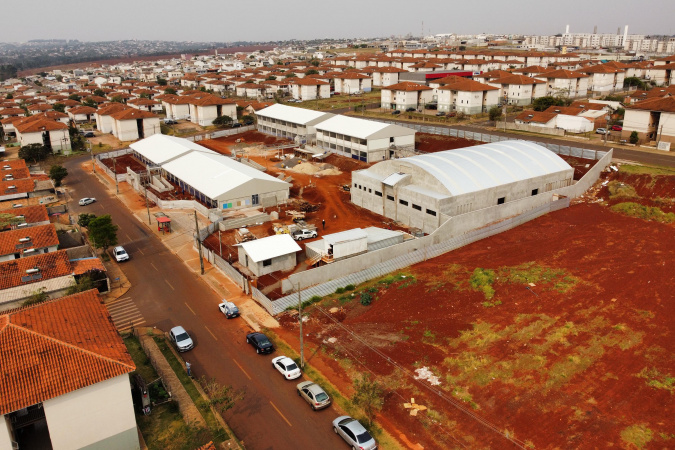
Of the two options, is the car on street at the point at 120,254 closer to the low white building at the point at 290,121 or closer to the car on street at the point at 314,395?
the car on street at the point at 314,395

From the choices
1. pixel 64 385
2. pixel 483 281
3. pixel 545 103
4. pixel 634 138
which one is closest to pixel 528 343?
pixel 483 281

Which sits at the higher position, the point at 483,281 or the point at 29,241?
the point at 29,241

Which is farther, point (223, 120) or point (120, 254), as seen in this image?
point (223, 120)

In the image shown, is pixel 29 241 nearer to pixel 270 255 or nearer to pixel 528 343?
pixel 270 255

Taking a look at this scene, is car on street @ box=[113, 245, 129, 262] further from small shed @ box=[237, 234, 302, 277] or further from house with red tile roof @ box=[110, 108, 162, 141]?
house with red tile roof @ box=[110, 108, 162, 141]

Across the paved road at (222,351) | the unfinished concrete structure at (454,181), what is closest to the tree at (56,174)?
the paved road at (222,351)

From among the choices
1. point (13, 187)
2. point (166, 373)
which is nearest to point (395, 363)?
point (166, 373)

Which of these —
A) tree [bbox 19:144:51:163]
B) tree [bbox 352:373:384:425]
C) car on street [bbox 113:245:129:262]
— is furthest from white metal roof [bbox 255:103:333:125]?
tree [bbox 352:373:384:425]

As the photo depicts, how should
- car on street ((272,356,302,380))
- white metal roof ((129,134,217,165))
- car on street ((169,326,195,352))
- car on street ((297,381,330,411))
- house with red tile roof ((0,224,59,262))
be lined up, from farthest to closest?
white metal roof ((129,134,217,165)) → house with red tile roof ((0,224,59,262)) → car on street ((169,326,195,352)) → car on street ((272,356,302,380)) → car on street ((297,381,330,411))
